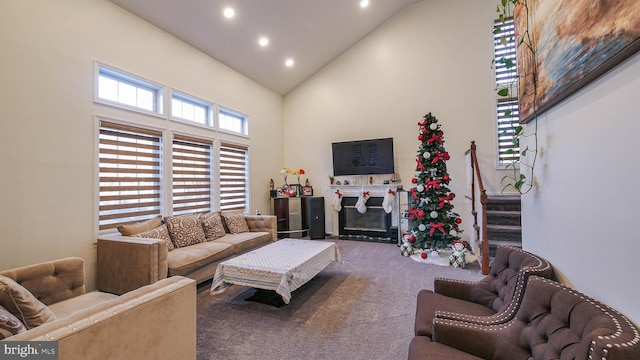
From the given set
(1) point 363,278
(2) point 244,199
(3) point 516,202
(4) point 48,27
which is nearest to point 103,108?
(4) point 48,27

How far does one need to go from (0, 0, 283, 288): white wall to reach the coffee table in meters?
1.77

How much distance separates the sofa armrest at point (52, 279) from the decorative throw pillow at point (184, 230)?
1.33 metres

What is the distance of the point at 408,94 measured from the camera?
6.12m

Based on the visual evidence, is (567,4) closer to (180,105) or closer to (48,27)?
(48,27)

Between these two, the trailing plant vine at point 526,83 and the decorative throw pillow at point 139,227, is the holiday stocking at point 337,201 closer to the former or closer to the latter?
the decorative throw pillow at point 139,227

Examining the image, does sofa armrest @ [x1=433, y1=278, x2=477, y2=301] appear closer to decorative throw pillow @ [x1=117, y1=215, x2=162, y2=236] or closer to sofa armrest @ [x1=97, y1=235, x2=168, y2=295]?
sofa armrest @ [x1=97, y1=235, x2=168, y2=295]

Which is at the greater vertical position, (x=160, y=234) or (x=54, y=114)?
(x=54, y=114)

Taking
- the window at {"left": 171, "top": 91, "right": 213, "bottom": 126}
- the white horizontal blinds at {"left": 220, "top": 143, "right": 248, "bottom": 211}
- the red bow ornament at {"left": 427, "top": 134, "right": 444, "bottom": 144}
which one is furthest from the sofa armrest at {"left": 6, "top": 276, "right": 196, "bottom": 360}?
the red bow ornament at {"left": 427, "top": 134, "right": 444, "bottom": 144}

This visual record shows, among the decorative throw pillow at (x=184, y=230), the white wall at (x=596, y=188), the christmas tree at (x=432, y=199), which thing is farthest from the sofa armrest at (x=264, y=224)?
the white wall at (x=596, y=188)

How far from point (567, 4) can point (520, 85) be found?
76 cm

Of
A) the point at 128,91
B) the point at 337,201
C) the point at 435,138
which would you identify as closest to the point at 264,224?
the point at 337,201

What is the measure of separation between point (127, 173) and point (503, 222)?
18.6 feet

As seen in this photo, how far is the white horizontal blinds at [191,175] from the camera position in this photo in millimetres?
4520

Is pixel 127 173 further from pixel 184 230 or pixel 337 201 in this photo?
pixel 337 201
